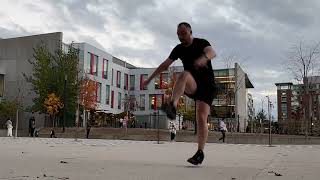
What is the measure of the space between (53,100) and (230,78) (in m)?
33.0

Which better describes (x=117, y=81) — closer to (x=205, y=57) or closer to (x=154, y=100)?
(x=154, y=100)

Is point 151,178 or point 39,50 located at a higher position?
point 39,50

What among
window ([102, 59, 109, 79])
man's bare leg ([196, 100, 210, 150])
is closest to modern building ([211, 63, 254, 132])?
window ([102, 59, 109, 79])

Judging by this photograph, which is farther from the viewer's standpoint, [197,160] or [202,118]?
[202,118]

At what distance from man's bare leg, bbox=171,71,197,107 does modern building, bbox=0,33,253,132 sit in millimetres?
41673

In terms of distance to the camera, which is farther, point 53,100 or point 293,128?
point 293,128

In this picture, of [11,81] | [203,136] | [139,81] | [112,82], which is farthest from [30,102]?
[203,136]

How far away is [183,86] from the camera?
5.28 m

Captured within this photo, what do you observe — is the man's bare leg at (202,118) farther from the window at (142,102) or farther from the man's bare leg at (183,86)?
the window at (142,102)

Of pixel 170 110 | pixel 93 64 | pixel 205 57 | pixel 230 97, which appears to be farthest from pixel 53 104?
pixel 170 110

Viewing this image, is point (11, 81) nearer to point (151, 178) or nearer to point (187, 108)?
point (187, 108)

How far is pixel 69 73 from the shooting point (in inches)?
1847

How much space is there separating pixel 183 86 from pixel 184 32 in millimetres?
679

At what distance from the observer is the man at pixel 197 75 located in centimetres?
539
